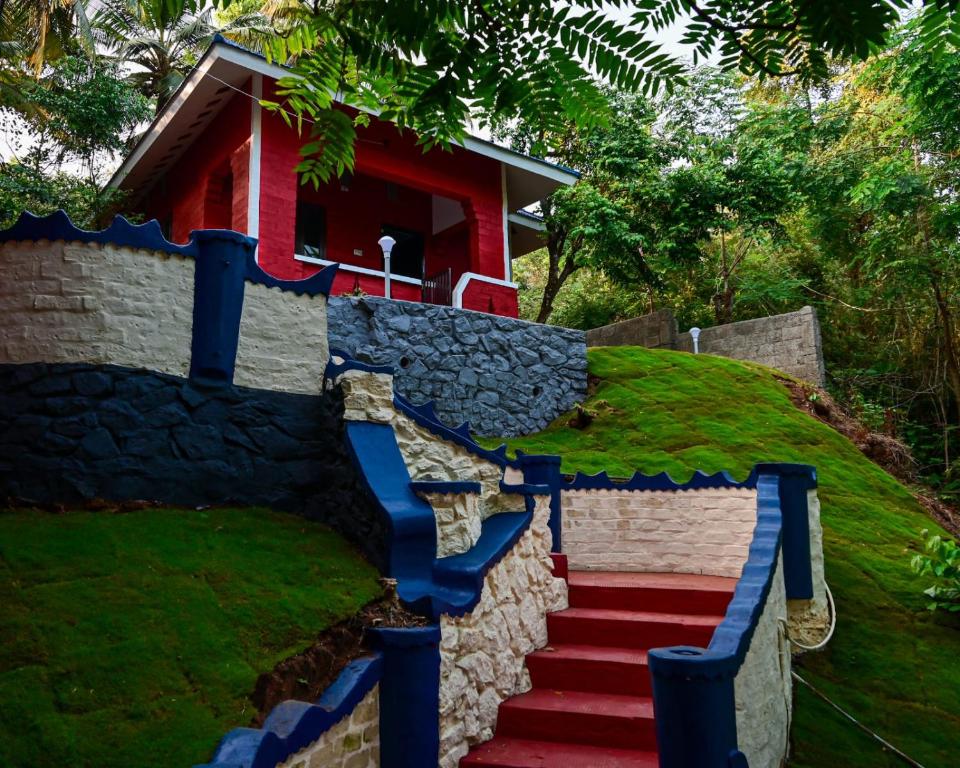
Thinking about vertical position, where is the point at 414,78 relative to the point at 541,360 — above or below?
below

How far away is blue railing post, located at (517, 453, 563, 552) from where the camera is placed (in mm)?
7523

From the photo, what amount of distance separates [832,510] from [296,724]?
8.25m

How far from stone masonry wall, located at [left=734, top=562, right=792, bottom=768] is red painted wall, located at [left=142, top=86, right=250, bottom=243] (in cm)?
934

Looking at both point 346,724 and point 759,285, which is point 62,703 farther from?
point 759,285

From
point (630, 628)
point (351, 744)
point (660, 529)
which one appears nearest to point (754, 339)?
point (660, 529)

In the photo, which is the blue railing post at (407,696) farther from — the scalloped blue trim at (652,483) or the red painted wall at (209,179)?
the red painted wall at (209,179)

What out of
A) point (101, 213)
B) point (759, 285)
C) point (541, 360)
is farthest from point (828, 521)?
point (101, 213)

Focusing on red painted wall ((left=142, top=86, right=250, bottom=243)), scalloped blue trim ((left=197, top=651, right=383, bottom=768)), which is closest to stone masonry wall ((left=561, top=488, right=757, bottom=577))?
scalloped blue trim ((left=197, top=651, right=383, bottom=768))

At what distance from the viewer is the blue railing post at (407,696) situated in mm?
4023

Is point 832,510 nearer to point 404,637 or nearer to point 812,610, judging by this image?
point 812,610

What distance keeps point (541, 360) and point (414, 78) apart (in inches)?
440

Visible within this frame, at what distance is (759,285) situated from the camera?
19.0 meters

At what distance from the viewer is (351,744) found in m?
3.80

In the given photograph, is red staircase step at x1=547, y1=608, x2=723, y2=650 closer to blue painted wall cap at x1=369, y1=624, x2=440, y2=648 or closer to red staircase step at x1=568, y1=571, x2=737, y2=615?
red staircase step at x1=568, y1=571, x2=737, y2=615
